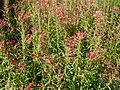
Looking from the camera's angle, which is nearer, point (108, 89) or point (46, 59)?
point (46, 59)

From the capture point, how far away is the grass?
4051mm

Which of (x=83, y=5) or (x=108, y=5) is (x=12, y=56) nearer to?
(x=83, y=5)

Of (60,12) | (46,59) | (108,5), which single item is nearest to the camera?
(46,59)

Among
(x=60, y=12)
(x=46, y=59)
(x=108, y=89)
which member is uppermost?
(x=60, y=12)

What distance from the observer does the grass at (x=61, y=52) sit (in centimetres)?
405

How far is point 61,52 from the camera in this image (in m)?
4.62

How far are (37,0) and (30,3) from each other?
31 cm

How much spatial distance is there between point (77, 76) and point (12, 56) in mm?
966

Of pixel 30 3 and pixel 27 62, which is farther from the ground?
pixel 30 3

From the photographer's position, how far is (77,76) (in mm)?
4191

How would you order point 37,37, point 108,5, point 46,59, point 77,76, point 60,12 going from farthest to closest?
point 108,5
point 60,12
point 37,37
point 77,76
point 46,59

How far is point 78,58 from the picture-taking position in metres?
4.25

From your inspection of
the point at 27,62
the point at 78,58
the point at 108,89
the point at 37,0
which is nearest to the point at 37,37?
the point at 27,62

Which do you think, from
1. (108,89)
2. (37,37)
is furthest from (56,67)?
(108,89)
